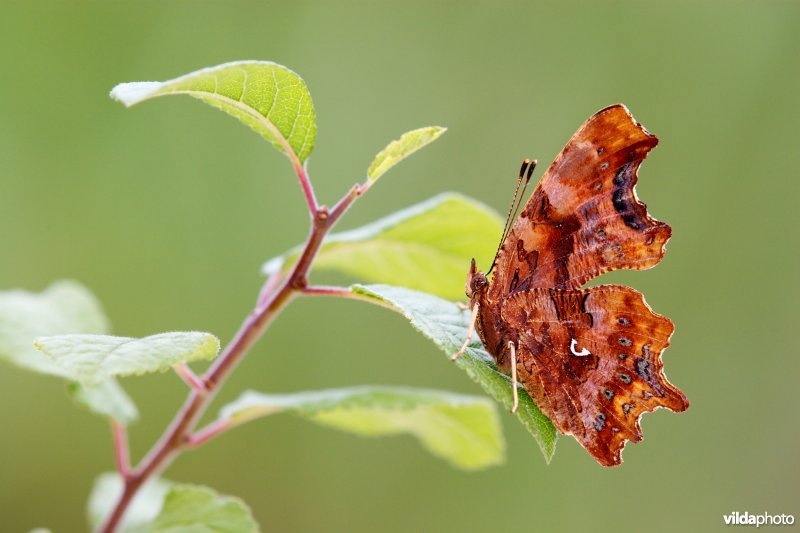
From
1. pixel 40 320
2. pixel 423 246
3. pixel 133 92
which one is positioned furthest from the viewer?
pixel 423 246

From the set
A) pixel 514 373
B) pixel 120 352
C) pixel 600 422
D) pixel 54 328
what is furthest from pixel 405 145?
pixel 54 328

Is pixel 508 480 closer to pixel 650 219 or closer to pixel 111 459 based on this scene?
pixel 111 459

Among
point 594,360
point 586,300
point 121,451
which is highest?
point 586,300

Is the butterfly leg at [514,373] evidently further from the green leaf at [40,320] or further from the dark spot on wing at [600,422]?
the green leaf at [40,320]

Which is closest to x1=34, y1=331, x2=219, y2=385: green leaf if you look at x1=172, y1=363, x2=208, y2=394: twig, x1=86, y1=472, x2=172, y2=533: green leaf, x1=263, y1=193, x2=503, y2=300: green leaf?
x1=172, y1=363, x2=208, y2=394: twig

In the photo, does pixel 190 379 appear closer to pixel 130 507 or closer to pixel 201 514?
pixel 201 514

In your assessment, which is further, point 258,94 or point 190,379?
point 190,379

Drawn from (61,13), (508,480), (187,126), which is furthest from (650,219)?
(61,13)
